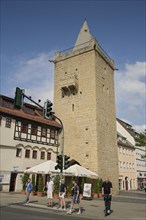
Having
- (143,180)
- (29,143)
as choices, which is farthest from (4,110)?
(143,180)

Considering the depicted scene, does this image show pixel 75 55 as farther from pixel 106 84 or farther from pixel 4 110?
pixel 4 110

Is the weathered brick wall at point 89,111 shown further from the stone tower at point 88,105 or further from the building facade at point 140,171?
the building facade at point 140,171

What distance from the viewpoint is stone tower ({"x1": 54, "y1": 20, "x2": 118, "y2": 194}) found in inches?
1230

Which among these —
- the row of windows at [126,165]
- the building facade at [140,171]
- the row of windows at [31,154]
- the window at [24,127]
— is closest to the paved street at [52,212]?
the row of windows at [31,154]

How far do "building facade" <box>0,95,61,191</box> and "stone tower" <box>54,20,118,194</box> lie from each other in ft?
10.6

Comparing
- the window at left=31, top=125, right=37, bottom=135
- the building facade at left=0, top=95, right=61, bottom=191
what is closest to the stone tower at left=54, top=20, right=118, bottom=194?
the building facade at left=0, top=95, right=61, bottom=191

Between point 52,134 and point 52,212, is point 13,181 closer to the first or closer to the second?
point 52,134

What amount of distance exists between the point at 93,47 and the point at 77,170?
19.1 meters

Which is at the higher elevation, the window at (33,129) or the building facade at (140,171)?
the window at (33,129)

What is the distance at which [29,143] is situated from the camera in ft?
98.3

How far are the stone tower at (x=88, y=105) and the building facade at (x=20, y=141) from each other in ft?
10.6

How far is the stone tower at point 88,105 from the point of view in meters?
31.2

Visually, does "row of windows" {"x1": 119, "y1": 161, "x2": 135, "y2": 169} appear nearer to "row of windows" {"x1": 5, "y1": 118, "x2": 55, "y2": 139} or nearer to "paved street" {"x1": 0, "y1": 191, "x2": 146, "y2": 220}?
"row of windows" {"x1": 5, "y1": 118, "x2": 55, "y2": 139}

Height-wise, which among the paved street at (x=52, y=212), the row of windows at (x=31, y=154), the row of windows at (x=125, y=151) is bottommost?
the paved street at (x=52, y=212)
